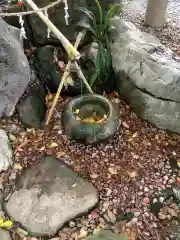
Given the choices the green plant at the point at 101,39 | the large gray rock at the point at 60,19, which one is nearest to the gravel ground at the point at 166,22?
the large gray rock at the point at 60,19

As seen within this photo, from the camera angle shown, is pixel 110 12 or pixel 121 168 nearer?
pixel 121 168

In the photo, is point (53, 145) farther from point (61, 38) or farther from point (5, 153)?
point (61, 38)

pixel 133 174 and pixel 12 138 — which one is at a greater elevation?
pixel 12 138

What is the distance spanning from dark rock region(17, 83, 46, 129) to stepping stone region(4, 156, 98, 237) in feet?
1.77

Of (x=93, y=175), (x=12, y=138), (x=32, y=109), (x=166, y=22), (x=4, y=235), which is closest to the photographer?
(x=4, y=235)

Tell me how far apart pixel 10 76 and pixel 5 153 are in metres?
0.83

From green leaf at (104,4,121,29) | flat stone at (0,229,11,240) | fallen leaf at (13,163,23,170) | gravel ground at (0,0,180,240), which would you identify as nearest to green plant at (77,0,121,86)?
green leaf at (104,4,121,29)

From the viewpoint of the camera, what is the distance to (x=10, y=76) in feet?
12.8

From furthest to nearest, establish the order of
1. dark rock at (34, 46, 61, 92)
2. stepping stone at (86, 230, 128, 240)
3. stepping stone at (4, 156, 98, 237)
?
dark rock at (34, 46, 61, 92)
stepping stone at (4, 156, 98, 237)
stepping stone at (86, 230, 128, 240)

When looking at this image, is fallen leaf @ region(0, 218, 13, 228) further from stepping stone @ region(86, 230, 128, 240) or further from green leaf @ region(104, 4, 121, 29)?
green leaf @ region(104, 4, 121, 29)

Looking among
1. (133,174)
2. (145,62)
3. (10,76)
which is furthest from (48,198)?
(145,62)

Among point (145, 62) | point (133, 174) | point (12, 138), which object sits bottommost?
point (133, 174)

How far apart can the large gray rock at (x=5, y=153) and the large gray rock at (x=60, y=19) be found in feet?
4.65

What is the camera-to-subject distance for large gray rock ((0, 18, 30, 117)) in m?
3.89
